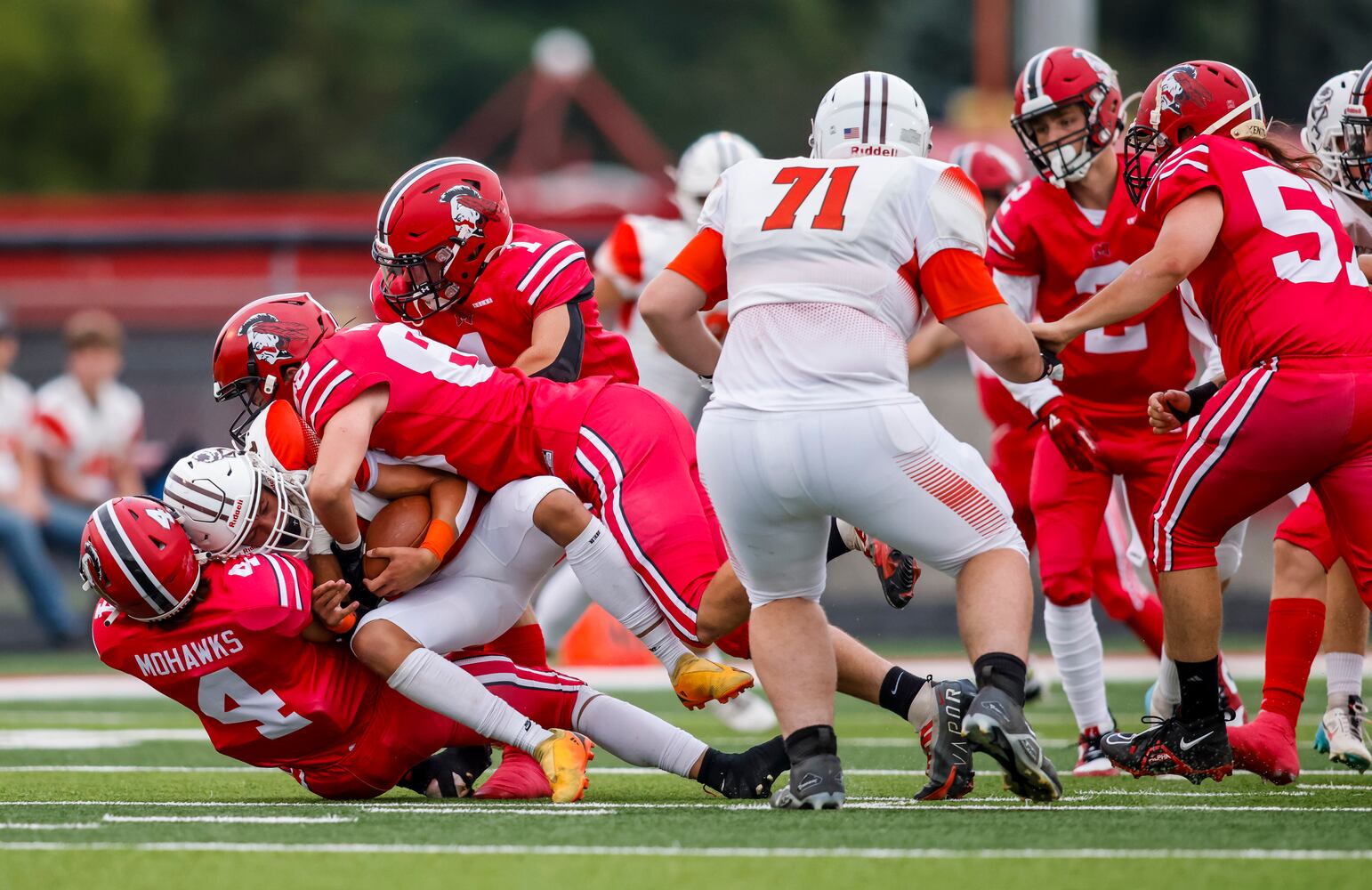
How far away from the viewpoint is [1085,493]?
5980mm


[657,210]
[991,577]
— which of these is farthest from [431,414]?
[657,210]

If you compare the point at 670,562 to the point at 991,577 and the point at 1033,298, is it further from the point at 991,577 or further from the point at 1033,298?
the point at 1033,298

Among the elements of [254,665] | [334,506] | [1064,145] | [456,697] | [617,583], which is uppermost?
[1064,145]

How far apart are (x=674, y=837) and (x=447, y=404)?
1549 mm

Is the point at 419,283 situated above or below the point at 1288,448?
above

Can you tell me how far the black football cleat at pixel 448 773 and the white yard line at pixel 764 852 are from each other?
1.18 meters

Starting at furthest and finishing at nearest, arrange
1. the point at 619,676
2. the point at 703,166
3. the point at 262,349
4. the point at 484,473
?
1. the point at 619,676
2. the point at 703,166
3. the point at 262,349
4. the point at 484,473

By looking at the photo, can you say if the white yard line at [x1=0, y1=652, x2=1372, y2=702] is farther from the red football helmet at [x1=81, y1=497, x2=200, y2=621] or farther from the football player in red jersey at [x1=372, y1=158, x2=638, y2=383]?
the red football helmet at [x1=81, y1=497, x2=200, y2=621]

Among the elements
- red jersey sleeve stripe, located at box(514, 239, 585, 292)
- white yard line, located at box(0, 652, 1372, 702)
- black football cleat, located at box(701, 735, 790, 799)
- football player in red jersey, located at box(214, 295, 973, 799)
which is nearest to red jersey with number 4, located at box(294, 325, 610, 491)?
football player in red jersey, located at box(214, 295, 973, 799)

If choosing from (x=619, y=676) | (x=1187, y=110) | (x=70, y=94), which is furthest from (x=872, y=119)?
(x=70, y=94)

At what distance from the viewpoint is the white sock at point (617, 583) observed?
5.14 m

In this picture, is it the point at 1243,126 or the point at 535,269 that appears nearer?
the point at 1243,126

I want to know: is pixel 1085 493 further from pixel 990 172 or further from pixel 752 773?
pixel 990 172

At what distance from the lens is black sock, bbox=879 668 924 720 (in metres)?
4.92
